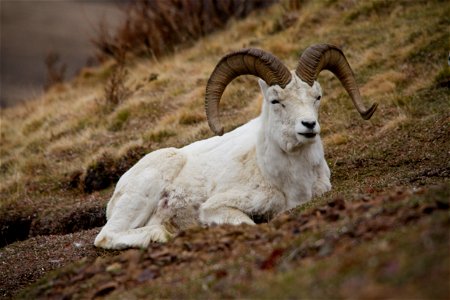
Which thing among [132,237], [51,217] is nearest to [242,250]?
[132,237]

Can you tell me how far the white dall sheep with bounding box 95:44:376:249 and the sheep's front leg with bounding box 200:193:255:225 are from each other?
1 cm

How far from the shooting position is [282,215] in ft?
26.9

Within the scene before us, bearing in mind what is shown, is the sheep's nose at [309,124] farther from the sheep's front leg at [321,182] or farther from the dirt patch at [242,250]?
the dirt patch at [242,250]

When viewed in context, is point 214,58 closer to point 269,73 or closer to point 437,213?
point 269,73

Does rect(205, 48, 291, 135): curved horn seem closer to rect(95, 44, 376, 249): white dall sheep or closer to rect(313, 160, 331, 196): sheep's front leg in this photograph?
rect(95, 44, 376, 249): white dall sheep

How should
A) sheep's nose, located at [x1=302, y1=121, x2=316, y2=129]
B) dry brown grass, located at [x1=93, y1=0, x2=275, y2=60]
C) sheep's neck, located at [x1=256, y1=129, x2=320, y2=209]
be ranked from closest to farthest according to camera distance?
sheep's nose, located at [x1=302, y1=121, x2=316, y2=129], sheep's neck, located at [x1=256, y1=129, x2=320, y2=209], dry brown grass, located at [x1=93, y1=0, x2=275, y2=60]

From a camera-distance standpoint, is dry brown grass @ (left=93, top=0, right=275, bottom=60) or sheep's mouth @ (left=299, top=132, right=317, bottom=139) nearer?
sheep's mouth @ (left=299, top=132, right=317, bottom=139)

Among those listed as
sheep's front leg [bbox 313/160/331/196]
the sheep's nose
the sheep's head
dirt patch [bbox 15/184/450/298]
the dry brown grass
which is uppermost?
the dry brown grass

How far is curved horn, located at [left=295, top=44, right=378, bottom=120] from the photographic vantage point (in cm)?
946

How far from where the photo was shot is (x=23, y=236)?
45.7 ft

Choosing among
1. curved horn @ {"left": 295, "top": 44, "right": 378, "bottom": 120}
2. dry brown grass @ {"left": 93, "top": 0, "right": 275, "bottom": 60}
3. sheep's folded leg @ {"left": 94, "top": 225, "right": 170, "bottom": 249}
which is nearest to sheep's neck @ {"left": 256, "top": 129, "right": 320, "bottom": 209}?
curved horn @ {"left": 295, "top": 44, "right": 378, "bottom": 120}

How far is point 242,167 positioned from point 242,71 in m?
1.27

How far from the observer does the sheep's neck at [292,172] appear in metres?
9.57

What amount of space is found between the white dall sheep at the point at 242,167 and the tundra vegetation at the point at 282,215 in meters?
0.57
